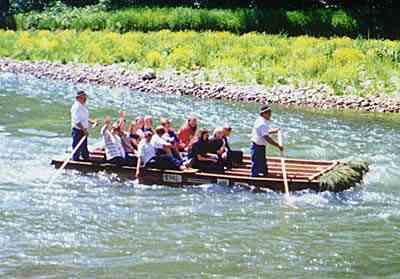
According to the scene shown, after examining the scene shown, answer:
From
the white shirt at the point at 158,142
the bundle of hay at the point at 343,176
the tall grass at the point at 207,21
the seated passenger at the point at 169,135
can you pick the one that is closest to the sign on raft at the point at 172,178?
the white shirt at the point at 158,142

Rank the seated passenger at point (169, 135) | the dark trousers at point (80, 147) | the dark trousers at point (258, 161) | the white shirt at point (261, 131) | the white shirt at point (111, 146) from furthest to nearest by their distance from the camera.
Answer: the dark trousers at point (80, 147), the seated passenger at point (169, 135), the white shirt at point (111, 146), the dark trousers at point (258, 161), the white shirt at point (261, 131)

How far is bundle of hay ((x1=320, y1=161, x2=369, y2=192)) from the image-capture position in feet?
61.2

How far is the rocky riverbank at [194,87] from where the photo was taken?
3178 cm

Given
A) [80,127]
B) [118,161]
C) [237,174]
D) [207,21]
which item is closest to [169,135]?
[118,161]

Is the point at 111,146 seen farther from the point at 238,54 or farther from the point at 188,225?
the point at 238,54

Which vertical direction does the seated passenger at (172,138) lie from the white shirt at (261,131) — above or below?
below

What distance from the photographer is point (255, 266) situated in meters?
14.6

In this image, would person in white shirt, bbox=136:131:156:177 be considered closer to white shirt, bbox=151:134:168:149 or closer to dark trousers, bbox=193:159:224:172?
white shirt, bbox=151:134:168:149

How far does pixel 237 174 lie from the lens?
64.0 ft

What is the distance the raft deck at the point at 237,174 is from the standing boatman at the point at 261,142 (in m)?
0.24

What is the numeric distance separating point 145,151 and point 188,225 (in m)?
3.29

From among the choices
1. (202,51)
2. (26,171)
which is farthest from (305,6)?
(26,171)

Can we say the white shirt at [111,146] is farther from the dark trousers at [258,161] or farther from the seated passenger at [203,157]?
the dark trousers at [258,161]

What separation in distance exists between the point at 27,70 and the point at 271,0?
16.1 metres
